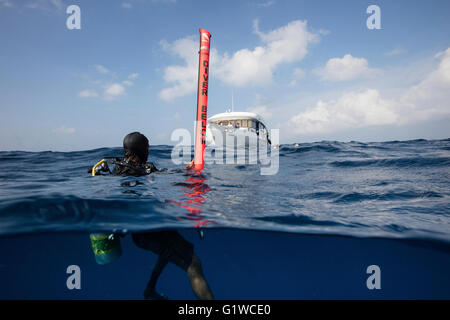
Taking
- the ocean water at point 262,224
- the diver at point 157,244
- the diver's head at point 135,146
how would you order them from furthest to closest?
the diver's head at point 135,146
the ocean water at point 262,224
the diver at point 157,244

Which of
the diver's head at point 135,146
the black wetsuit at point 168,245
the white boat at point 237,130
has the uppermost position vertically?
the white boat at point 237,130

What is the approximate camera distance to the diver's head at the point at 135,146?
524cm

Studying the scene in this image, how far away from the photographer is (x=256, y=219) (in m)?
5.17

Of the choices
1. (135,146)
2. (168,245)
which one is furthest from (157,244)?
(135,146)

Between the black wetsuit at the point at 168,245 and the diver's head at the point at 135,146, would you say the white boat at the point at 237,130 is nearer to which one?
the diver's head at the point at 135,146

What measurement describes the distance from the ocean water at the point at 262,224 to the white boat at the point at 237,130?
628 inches

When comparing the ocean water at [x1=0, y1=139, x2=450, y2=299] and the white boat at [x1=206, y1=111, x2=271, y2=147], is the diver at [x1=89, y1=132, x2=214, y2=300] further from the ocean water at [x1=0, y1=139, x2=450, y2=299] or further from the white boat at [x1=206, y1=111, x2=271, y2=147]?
the white boat at [x1=206, y1=111, x2=271, y2=147]

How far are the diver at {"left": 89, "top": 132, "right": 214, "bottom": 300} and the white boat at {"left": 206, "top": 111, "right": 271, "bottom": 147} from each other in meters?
19.1

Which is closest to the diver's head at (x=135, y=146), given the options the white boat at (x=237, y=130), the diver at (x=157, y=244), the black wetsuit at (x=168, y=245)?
the diver at (x=157, y=244)

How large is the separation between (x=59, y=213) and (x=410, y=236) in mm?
7807

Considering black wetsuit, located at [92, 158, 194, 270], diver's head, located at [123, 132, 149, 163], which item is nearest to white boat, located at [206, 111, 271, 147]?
diver's head, located at [123, 132, 149, 163]

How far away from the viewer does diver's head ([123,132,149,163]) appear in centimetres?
524
